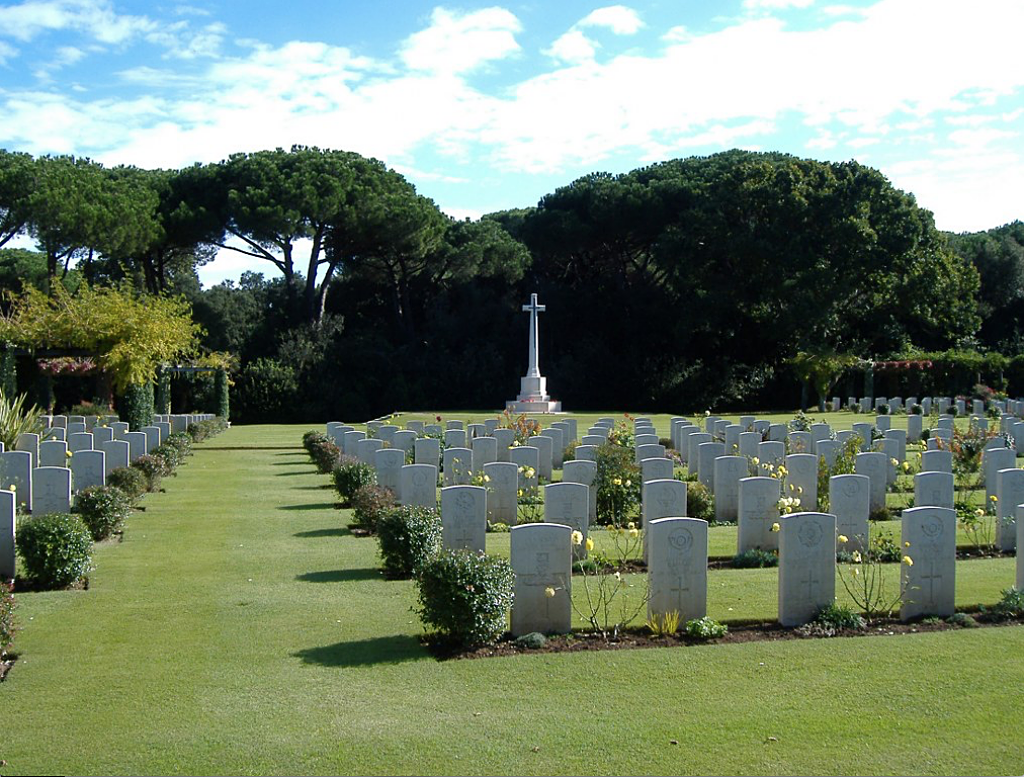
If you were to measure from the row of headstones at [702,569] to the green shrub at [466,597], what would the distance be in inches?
14.9

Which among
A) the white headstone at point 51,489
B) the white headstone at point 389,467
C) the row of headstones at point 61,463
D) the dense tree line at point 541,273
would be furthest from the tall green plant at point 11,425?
the dense tree line at point 541,273

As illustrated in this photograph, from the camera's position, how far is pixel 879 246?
43.2m

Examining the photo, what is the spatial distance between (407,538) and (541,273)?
43.3m

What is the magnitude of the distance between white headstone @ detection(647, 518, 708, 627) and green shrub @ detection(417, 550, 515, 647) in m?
1.31

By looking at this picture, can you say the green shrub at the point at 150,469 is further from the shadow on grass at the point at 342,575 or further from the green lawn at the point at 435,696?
the green lawn at the point at 435,696

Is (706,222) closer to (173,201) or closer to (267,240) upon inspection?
(267,240)

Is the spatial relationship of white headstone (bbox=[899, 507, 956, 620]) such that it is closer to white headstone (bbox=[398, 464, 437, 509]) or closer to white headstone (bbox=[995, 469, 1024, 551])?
white headstone (bbox=[995, 469, 1024, 551])

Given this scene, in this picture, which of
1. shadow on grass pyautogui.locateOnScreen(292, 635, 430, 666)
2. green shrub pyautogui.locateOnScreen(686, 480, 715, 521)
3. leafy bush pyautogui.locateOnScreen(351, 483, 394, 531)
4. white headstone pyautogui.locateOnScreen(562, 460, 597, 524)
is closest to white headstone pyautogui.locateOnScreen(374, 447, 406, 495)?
leafy bush pyautogui.locateOnScreen(351, 483, 394, 531)

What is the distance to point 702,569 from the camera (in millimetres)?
8719

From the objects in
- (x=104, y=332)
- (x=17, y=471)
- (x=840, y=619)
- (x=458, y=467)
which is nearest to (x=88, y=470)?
(x=17, y=471)

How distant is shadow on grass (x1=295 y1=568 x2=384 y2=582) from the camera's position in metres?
11.0

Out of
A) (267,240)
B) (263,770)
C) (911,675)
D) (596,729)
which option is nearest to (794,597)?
(911,675)

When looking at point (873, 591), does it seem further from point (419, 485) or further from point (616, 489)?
point (419, 485)

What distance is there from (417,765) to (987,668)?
4294 mm
